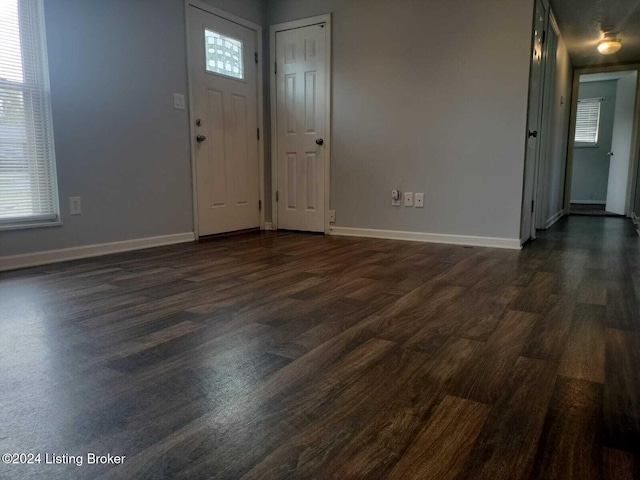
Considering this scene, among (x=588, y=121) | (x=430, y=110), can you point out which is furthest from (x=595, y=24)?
(x=588, y=121)

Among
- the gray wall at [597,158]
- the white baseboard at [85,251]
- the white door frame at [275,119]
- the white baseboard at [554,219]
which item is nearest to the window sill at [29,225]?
the white baseboard at [85,251]

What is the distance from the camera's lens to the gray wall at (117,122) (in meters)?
2.92

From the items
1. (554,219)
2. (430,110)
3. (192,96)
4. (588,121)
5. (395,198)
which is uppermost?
(588,121)

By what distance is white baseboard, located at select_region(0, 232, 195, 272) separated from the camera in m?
2.75

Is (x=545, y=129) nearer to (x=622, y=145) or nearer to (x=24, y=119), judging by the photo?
(x=622, y=145)

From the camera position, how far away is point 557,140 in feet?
18.4

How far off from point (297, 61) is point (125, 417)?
394 cm

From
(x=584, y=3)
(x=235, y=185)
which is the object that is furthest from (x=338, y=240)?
(x=584, y=3)

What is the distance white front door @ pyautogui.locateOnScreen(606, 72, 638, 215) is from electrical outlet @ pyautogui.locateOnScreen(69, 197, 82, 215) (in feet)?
22.2

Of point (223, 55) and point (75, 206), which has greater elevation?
point (223, 55)

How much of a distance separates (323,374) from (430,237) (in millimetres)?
2789

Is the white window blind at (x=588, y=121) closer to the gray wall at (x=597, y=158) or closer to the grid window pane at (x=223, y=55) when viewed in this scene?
the gray wall at (x=597, y=158)

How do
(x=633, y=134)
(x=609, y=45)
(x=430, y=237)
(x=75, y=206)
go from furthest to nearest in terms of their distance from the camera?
(x=633, y=134), (x=609, y=45), (x=430, y=237), (x=75, y=206)

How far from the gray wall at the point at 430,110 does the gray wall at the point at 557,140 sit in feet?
4.36
